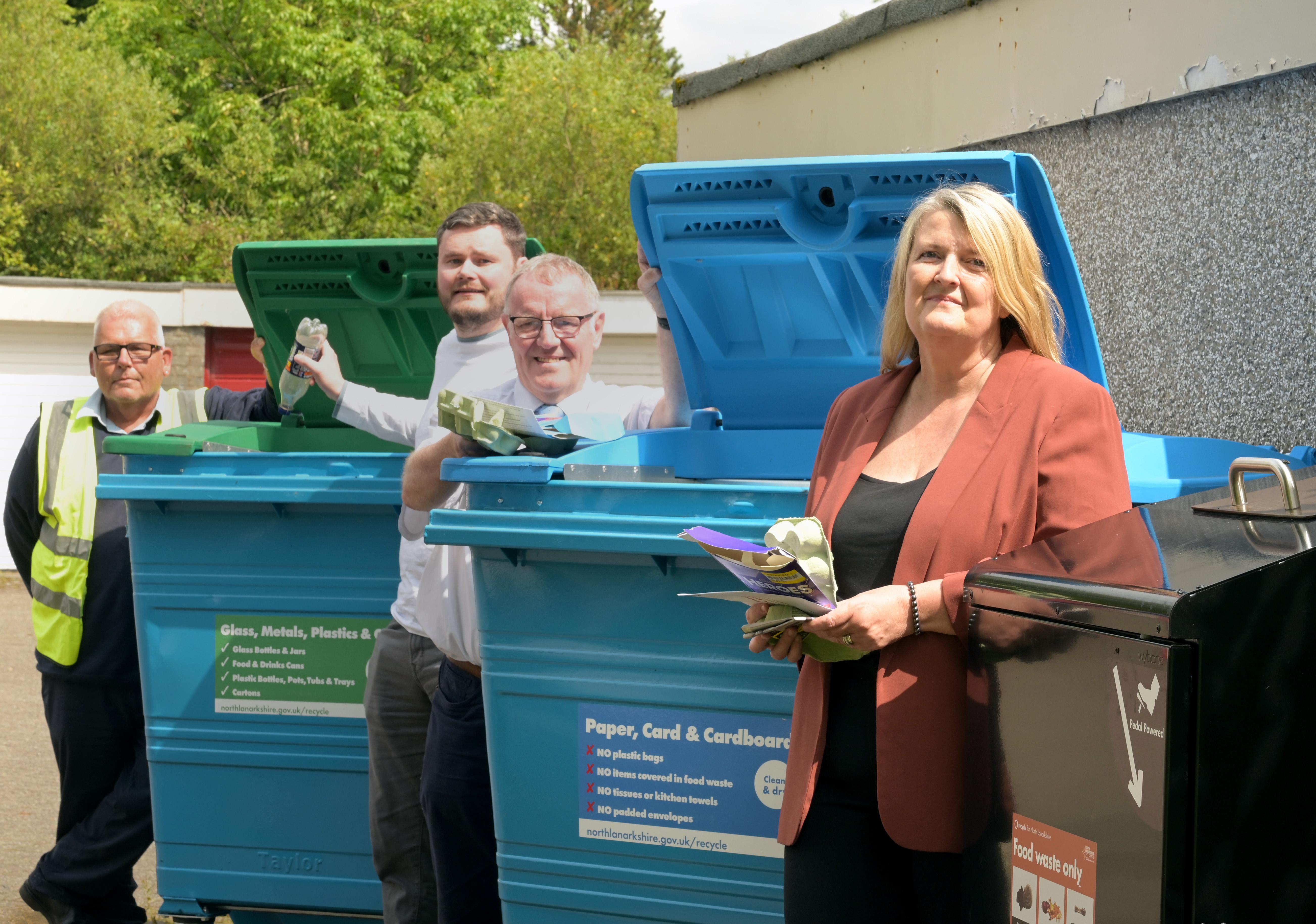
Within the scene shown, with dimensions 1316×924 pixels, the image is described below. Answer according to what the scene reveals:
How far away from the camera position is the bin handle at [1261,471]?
1711 millimetres

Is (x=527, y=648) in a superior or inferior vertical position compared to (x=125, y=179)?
inferior

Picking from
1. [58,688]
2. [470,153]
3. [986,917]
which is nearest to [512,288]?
[986,917]

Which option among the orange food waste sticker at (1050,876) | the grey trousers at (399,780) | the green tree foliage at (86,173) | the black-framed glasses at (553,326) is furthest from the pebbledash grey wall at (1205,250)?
the green tree foliage at (86,173)

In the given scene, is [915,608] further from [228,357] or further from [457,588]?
[228,357]

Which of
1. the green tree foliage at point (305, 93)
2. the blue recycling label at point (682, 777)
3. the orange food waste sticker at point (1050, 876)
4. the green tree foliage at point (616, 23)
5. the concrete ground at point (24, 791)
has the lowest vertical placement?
the concrete ground at point (24, 791)

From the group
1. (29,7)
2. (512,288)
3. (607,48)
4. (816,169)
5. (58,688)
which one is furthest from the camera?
(607,48)

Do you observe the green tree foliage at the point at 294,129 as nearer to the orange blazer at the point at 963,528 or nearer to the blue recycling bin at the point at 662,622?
the blue recycling bin at the point at 662,622

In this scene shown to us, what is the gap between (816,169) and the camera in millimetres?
2863

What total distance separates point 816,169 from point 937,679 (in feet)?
4.37

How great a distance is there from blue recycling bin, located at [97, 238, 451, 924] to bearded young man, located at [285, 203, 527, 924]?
170 millimetres

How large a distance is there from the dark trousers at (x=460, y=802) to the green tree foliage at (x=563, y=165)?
758 inches

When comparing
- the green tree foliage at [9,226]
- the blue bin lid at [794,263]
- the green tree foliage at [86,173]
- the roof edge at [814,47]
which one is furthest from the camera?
the green tree foliage at [86,173]

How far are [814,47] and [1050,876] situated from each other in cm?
503

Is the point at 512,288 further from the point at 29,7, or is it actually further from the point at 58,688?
the point at 29,7
